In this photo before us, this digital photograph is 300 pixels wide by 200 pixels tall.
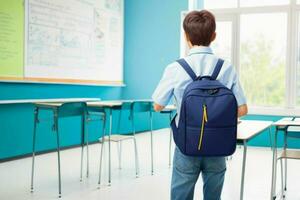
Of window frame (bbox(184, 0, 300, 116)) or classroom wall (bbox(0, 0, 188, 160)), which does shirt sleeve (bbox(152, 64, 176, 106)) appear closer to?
classroom wall (bbox(0, 0, 188, 160))

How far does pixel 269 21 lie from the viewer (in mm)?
5996

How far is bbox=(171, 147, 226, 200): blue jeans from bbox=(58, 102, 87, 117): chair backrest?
194 cm

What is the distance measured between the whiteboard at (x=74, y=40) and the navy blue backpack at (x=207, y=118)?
12.1 feet

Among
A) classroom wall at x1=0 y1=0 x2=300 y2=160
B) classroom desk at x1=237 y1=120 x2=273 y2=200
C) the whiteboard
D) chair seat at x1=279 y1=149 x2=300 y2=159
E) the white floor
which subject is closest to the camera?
classroom desk at x1=237 y1=120 x2=273 y2=200

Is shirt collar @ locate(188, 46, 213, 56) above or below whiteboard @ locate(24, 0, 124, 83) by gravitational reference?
below

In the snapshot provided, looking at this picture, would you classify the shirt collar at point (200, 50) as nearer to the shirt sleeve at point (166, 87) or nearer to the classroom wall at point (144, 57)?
the shirt sleeve at point (166, 87)

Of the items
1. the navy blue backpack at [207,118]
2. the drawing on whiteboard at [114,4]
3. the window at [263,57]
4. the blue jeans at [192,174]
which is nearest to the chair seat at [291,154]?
the blue jeans at [192,174]

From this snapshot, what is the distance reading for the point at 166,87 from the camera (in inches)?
57.2

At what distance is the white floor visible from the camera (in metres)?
3.22

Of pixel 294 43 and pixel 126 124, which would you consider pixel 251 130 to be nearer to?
pixel 294 43

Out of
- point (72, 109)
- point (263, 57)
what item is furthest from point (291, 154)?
point (263, 57)

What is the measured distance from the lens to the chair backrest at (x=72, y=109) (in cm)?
324

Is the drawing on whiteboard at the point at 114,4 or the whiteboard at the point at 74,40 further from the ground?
the drawing on whiteboard at the point at 114,4

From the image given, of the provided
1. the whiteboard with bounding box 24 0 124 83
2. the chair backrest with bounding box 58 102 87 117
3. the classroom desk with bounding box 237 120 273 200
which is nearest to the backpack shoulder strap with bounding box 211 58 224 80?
the classroom desk with bounding box 237 120 273 200
